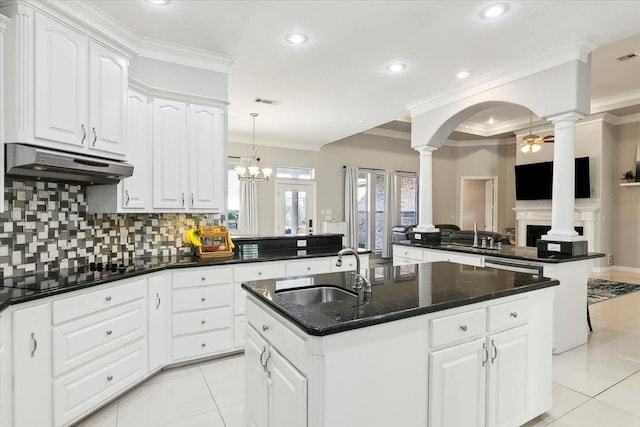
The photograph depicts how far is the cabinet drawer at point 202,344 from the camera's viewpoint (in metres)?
2.97

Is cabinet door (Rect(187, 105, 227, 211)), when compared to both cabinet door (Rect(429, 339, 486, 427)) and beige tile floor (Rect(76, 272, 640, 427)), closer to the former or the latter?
beige tile floor (Rect(76, 272, 640, 427))

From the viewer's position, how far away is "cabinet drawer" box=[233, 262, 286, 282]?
10.5 ft

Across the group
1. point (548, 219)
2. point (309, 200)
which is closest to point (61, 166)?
point (309, 200)

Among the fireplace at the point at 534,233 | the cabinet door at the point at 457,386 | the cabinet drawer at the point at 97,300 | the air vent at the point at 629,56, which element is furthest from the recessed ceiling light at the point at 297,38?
the fireplace at the point at 534,233

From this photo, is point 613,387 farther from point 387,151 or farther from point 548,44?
point 387,151

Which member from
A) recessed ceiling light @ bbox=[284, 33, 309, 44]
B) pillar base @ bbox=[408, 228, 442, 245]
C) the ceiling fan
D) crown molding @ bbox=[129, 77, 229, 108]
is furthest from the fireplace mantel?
crown molding @ bbox=[129, 77, 229, 108]

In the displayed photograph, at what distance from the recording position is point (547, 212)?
7734 millimetres

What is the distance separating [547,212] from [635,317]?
380 centimetres

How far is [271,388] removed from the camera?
170 cm

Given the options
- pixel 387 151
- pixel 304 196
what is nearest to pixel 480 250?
pixel 304 196

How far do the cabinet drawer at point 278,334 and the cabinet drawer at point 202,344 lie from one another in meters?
1.29

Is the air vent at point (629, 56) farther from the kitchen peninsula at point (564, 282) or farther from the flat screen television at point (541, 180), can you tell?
the flat screen television at point (541, 180)

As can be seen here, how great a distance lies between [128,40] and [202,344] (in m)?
2.71

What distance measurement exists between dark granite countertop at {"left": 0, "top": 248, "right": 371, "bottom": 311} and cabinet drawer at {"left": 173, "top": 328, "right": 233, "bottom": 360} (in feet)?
2.09
